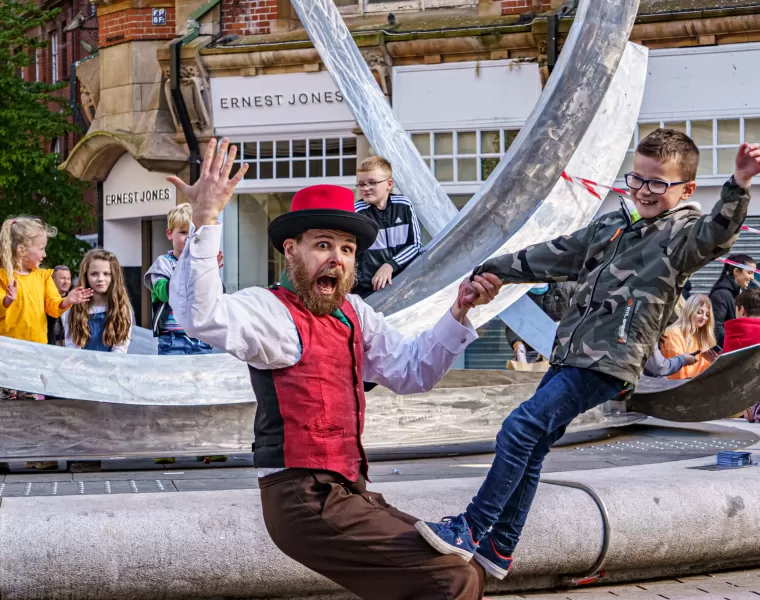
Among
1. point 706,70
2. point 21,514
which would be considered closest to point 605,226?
point 21,514

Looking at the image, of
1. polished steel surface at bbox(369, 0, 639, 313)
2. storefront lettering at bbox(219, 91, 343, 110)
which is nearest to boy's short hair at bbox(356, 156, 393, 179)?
polished steel surface at bbox(369, 0, 639, 313)

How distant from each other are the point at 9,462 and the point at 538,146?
10.1 feet

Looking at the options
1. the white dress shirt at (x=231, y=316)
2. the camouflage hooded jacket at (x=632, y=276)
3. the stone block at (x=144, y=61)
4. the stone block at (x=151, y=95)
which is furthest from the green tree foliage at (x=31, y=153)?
the white dress shirt at (x=231, y=316)

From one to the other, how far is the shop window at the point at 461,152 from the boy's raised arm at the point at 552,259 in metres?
10.7

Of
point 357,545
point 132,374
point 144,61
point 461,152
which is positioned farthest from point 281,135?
point 357,545

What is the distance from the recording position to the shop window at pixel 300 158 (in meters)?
16.0

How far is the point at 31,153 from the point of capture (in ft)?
63.7

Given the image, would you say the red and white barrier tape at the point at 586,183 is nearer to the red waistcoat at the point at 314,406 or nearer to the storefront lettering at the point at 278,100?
the red waistcoat at the point at 314,406

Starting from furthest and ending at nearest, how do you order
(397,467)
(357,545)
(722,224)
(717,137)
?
(717,137) < (397,467) < (722,224) < (357,545)

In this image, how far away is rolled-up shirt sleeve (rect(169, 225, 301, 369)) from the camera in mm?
2834

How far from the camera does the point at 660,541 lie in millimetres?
4262

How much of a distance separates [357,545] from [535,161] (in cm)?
388

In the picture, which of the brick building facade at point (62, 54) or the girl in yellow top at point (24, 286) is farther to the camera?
the brick building facade at point (62, 54)

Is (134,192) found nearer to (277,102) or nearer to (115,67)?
(115,67)
